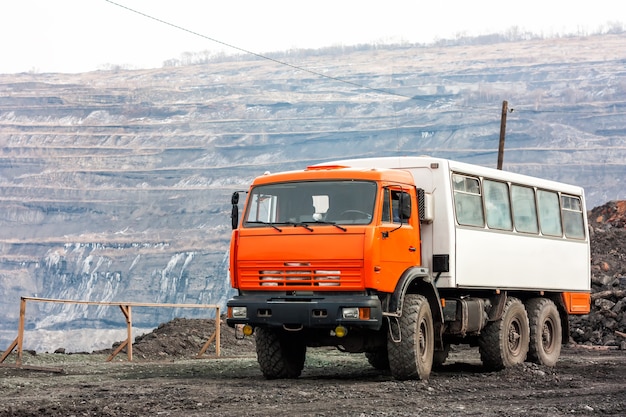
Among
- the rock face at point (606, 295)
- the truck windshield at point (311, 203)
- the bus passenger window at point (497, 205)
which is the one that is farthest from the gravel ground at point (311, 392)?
the rock face at point (606, 295)

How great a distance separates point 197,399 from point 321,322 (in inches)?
93.8

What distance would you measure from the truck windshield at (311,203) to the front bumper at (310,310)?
3.49 feet

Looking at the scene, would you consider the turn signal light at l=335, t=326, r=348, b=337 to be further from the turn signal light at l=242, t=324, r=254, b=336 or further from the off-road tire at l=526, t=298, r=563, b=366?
the off-road tire at l=526, t=298, r=563, b=366

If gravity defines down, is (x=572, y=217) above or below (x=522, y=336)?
above

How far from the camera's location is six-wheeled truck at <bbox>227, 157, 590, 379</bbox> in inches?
551

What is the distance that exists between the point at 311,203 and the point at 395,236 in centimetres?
127

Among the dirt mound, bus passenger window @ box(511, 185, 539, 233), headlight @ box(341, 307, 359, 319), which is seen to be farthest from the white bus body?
the dirt mound

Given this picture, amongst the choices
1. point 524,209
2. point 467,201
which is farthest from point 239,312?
point 524,209

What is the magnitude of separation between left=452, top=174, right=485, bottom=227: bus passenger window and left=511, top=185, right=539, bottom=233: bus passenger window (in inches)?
A: 63.4

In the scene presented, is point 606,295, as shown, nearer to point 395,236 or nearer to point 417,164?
point 417,164

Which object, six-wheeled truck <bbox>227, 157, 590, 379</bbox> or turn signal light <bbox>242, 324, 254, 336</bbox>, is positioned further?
turn signal light <bbox>242, 324, 254, 336</bbox>

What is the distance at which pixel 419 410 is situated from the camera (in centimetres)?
1134

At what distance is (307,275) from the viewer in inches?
554

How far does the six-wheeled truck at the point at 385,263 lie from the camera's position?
551 inches
